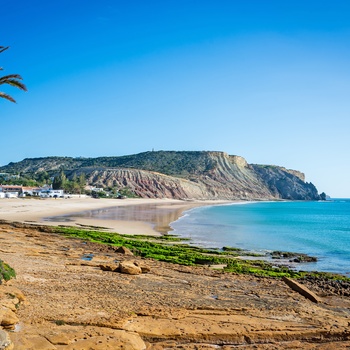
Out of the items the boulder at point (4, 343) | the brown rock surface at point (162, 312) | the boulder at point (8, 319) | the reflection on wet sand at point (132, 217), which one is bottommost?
the reflection on wet sand at point (132, 217)

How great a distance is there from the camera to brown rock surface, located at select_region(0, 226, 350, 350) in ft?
26.3

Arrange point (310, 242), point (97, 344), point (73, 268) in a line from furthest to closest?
1. point (310, 242)
2. point (73, 268)
3. point (97, 344)

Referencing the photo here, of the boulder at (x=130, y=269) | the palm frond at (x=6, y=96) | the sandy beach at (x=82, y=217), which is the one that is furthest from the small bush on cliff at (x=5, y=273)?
the sandy beach at (x=82, y=217)

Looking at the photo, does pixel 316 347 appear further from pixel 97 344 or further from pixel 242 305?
pixel 97 344

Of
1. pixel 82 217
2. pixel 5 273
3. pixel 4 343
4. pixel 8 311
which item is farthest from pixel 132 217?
pixel 4 343

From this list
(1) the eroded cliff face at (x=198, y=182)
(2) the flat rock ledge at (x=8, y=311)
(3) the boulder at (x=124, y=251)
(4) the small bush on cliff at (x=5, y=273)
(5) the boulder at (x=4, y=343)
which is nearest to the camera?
(5) the boulder at (x=4, y=343)

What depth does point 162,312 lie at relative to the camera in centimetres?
977

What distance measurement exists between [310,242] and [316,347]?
27124 mm

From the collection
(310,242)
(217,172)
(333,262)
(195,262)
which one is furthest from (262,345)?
(217,172)

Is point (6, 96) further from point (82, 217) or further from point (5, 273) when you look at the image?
point (82, 217)

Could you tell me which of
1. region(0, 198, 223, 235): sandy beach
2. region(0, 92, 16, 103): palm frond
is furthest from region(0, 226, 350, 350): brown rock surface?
region(0, 198, 223, 235): sandy beach

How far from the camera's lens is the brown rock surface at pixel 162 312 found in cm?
801

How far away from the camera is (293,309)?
11.1m

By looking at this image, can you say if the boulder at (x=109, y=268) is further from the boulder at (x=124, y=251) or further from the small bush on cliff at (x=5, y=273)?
the boulder at (x=124, y=251)
